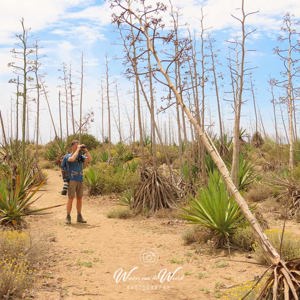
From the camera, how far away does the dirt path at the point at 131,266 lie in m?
4.51

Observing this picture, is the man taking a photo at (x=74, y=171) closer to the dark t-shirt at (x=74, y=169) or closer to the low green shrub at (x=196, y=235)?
the dark t-shirt at (x=74, y=169)

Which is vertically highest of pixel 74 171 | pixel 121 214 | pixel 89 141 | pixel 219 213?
pixel 89 141

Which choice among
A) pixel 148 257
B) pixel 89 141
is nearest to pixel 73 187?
Answer: pixel 148 257

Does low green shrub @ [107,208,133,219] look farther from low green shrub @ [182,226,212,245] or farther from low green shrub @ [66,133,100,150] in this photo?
low green shrub @ [66,133,100,150]

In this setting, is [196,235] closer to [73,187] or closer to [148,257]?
[148,257]

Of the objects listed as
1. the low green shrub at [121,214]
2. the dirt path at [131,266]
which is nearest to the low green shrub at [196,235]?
the dirt path at [131,266]

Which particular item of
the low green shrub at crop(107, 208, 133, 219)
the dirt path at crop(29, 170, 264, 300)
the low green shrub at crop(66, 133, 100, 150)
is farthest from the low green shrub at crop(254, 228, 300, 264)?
the low green shrub at crop(66, 133, 100, 150)

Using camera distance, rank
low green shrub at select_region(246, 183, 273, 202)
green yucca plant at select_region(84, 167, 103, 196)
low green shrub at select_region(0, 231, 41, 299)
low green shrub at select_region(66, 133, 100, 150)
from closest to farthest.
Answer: low green shrub at select_region(0, 231, 41, 299) → low green shrub at select_region(246, 183, 273, 202) → green yucca plant at select_region(84, 167, 103, 196) → low green shrub at select_region(66, 133, 100, 150)

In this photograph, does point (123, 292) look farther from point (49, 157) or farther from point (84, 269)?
point (49, 157)

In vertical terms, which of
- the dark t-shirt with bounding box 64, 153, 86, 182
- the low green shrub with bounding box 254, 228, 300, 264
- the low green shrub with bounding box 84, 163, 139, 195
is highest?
the dark t-shirt with bounding box 64, 153, 86, 182

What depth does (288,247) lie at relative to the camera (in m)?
5.30

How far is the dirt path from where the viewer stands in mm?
4512

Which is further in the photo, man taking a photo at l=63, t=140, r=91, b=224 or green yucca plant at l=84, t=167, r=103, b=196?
green yucca plant at l=84, t=167, r=103, b=196

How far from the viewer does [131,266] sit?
18.3ft
